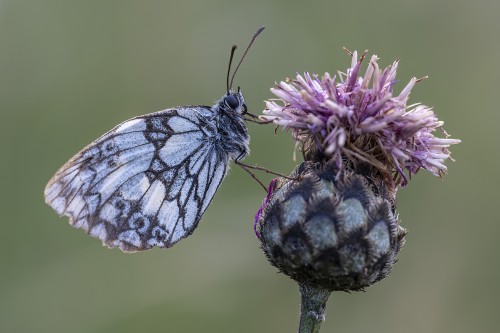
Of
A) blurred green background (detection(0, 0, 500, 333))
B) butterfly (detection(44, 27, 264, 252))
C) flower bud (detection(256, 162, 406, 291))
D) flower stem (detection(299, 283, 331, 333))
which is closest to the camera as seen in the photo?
flower bud (detection(256, 162, 406, 291))

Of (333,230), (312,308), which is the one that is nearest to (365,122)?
(333,230)

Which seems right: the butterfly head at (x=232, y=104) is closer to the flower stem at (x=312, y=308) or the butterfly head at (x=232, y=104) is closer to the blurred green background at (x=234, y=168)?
the flower stem at (x=312, y=308)

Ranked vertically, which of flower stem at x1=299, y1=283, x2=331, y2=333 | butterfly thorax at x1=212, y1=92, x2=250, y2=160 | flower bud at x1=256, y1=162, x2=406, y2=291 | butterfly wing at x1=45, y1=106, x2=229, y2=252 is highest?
butterfly thorax at x1=212, y1=92, x2=250, y2=160

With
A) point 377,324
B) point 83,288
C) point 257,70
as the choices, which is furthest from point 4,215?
point 377,324

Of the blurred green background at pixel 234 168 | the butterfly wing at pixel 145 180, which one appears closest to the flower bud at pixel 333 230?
the butterfly wing at pixel 145 180

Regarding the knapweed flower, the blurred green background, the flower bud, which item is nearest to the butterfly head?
the knapweed flower

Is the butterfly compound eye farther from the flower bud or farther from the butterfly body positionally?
the flower bud
